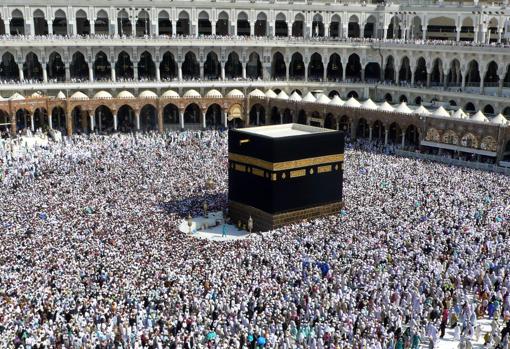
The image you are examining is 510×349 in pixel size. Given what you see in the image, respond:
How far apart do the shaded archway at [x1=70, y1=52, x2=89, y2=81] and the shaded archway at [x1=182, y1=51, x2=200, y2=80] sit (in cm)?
805

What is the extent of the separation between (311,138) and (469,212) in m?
6.93

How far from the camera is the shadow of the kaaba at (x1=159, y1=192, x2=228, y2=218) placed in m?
25.6

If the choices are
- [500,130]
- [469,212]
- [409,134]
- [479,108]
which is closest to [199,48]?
[409,134]

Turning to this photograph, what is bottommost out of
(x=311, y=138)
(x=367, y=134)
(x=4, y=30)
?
(x=367, y=134)

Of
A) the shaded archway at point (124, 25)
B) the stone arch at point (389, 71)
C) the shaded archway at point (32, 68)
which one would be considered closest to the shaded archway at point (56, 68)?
the shaded archway at point (32, 68)

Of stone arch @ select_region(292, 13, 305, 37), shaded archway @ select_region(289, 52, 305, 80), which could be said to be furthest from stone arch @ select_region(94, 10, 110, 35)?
stone arch @ select_region(292, 13, 305, 37)

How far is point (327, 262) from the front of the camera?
19.0 metres

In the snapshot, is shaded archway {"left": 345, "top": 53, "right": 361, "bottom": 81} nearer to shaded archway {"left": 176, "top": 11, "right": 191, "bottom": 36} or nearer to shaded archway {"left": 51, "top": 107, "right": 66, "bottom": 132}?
Result: shaded archway {"left": 176, "top": 11, "right": 191, "bottom": 36}

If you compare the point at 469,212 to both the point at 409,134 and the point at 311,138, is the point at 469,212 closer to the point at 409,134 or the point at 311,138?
the point at 311,138

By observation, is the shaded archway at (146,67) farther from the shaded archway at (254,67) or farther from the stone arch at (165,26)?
the shaded archway at (254,67)

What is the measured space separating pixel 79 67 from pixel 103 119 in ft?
19.3

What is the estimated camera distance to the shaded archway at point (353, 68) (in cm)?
5497

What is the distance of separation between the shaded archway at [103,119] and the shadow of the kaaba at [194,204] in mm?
A: 18682

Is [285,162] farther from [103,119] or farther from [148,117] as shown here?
[103,119]
